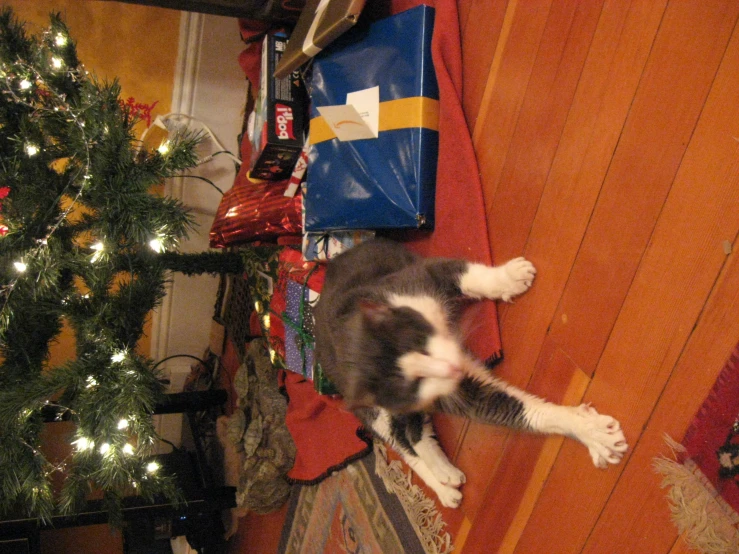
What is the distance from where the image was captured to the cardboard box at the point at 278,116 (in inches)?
73.0

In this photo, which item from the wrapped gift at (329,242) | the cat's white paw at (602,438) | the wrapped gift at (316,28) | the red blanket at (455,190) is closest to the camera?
the cat's white paw at (602,438)

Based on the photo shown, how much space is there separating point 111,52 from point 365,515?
2384 mm

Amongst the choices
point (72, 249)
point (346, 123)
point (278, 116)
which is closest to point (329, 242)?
point (346, 123)

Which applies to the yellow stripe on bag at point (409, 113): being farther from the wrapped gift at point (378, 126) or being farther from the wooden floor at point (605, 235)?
the wooden floor at point (605, 235)

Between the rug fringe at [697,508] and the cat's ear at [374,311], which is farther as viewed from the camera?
the cat's ear at [374,311]

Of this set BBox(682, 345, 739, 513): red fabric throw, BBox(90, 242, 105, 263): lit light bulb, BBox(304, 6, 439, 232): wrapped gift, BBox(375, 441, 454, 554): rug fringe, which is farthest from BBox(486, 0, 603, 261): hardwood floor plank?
BBox(90, 242, 105, 263): lit light bulb

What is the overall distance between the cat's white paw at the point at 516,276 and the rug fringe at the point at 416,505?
719 millimetres

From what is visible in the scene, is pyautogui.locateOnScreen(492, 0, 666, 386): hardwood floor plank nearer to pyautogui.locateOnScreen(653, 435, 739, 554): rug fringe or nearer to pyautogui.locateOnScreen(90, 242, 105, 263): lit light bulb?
pyautogui.locateOnScreen(653, 435, 739, 554): rug fringe

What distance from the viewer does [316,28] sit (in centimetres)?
156

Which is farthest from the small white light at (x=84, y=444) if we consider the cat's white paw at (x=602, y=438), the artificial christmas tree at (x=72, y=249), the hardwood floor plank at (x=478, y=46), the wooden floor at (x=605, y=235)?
the hardwood floor plank at (x=478, y=46)

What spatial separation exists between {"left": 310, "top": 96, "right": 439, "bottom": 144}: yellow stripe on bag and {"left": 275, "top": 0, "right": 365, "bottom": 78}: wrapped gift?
0.26 metres

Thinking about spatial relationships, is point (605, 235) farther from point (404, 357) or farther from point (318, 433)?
point (318, 433)

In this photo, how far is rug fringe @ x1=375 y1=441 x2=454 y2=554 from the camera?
1.42m

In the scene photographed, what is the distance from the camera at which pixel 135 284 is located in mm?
1562
